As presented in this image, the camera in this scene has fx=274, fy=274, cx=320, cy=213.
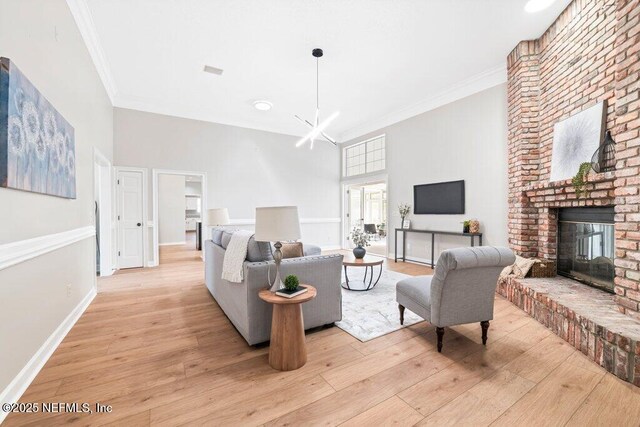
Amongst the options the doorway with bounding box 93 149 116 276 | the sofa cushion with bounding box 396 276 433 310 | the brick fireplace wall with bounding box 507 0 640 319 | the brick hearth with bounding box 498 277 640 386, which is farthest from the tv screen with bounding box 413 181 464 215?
the doorway with bounding box 93 149 116 276

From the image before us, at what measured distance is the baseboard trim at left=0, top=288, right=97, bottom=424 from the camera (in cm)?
158

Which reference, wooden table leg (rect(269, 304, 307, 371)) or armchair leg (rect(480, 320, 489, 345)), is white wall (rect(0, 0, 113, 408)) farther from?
armchair leg (rect(480, 320, 489, 345))

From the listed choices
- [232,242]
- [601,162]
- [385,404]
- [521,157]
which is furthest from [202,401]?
[521,157]

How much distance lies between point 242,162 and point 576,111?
18.8 feet

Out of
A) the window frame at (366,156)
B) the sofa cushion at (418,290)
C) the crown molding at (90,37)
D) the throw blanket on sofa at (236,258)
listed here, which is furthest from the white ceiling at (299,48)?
the sofa cushion at (418,290)

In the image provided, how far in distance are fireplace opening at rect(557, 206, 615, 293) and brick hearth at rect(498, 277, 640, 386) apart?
6.1 inches

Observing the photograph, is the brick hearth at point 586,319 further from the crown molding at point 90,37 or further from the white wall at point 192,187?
the white wall at point 192,187

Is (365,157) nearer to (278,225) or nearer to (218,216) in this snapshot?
(218,216)

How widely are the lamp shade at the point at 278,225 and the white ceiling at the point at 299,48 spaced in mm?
2339

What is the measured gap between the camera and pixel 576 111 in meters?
3.02

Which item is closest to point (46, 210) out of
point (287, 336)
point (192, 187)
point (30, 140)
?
point (30, 140)

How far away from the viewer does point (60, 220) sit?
2406mm

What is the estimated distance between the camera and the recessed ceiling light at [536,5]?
290 centimetres

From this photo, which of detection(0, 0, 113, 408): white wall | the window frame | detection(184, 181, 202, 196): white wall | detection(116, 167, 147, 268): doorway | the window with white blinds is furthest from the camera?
detection(184, 181, 202, 196): white wall
